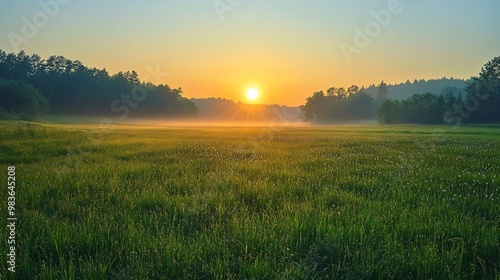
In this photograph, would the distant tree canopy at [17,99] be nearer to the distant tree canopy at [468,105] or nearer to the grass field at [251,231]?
the grass field at [251,231]

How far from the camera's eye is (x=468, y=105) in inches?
4151

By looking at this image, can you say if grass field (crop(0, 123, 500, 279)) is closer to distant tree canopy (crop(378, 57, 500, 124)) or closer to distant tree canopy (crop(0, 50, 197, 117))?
distant tree canopy (crop(0, 50, 197, 117))

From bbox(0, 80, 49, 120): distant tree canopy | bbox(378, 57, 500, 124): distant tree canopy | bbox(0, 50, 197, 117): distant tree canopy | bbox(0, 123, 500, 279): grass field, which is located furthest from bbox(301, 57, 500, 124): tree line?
bbox(0, 80, 49, 120): distant tree canopy

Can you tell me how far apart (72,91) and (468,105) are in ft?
569

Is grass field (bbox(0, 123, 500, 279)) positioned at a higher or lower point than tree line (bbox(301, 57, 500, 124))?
lower

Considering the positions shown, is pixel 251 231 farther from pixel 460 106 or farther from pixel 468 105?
pixel 460 106

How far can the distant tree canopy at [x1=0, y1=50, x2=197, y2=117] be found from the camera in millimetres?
96812

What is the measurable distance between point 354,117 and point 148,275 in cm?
21045

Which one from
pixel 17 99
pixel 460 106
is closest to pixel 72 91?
pixel 17 99

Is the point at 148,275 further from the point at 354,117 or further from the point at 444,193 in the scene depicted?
the point at 354,117

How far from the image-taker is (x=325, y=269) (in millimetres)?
2949

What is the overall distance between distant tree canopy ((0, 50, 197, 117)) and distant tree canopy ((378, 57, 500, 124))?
465 ft

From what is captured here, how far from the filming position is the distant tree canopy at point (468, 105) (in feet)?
331

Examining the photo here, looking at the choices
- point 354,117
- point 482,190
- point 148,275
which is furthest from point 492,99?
point 148,275
